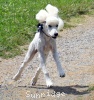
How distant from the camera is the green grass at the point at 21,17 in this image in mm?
11113

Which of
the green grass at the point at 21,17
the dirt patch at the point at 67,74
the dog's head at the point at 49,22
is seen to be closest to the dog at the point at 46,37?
the dog's head at the point at 49,22

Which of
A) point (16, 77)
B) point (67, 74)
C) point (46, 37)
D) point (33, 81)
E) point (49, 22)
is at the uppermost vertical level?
point (49, 22)

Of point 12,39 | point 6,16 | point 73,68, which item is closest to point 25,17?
point 6,16

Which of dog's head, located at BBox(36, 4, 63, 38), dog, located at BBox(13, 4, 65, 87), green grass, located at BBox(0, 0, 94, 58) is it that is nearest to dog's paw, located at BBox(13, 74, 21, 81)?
dog, located at BBox(13, 4, 65, 87)

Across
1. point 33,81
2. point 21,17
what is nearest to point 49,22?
point 33,81

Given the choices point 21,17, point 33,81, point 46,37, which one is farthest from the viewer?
point 21,17

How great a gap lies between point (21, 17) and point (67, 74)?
15.7 feet

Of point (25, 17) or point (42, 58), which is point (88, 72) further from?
point (25, 17)

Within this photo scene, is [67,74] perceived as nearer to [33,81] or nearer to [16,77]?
[33,81]

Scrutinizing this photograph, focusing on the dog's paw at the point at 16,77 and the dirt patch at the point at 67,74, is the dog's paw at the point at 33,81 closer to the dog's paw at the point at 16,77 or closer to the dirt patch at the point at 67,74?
the dirt patch at the point at 67,74

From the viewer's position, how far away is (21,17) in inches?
528

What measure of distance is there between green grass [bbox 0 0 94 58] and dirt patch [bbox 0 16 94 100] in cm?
75

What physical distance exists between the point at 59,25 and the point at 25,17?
6.03 metres

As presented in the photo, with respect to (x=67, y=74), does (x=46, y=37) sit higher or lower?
higher
